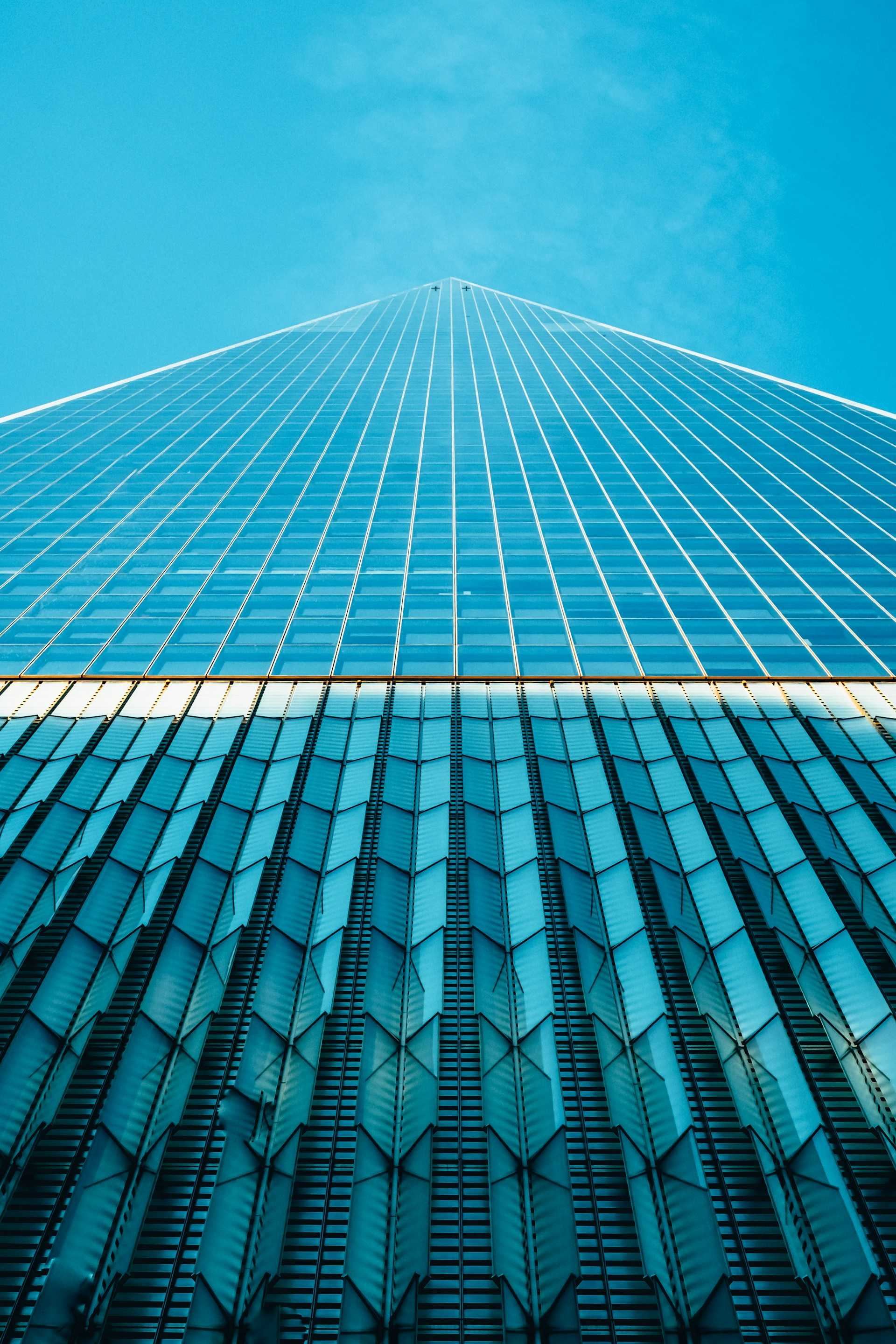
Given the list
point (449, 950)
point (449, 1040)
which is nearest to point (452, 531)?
point (449, 950)

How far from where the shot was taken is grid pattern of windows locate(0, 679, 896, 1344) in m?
8.10

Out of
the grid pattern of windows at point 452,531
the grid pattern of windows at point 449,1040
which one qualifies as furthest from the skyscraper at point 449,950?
the grid pattern of windows at point 452,531

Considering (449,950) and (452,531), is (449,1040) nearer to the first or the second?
(449,950)

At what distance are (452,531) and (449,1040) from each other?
78.9 ft

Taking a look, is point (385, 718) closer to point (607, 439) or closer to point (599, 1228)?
point (599, 1228)

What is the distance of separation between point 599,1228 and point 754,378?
66010 mm

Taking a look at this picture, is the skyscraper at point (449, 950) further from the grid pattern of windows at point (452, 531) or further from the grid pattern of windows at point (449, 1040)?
the grid pattern of windows at point (452, 531)

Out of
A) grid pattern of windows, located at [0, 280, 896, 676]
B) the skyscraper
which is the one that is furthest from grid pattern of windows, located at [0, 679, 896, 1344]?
grid pattern of windows, located at [0, 280, 896, 676]

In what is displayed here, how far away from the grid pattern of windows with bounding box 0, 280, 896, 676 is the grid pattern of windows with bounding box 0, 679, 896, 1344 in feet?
20.1

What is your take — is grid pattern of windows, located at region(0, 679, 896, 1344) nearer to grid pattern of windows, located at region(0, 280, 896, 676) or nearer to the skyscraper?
the skyscraper

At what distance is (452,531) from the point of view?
32.2 metres

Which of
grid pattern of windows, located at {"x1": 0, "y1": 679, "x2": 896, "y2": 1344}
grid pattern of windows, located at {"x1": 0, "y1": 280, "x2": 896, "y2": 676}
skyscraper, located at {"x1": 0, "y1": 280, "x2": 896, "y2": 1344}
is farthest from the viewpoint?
grid pattern of windows, located at {"x1": 0, "y1": 280, "x2": 896, "y2": 676}

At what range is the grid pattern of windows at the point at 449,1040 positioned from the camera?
8.10 m

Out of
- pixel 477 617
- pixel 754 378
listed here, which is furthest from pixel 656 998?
pixel 754 378
